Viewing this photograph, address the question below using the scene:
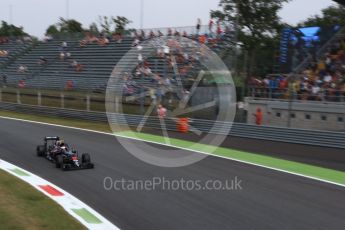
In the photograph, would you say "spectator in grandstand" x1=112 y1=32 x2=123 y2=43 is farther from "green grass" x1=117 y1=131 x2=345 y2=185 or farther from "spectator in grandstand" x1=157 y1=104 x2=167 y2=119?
"green grass" x1=117 y1=131 x2=345 y2=185

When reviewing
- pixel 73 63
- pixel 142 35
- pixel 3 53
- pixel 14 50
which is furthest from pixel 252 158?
pixel 3 53

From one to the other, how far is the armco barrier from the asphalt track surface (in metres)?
4.52

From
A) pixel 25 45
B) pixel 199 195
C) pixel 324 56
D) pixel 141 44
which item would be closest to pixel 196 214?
pixel 199 195

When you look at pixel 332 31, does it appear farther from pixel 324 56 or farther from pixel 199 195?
pixel 199 195

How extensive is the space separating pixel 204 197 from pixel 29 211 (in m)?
2.70

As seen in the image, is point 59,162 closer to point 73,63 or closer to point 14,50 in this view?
point 73,63

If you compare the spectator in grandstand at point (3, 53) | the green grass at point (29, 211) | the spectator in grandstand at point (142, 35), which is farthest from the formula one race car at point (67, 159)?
the spectator in grandstand at point (3, 53)

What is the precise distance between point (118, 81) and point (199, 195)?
49.5ft

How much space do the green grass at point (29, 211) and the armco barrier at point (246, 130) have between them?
9.46 metres

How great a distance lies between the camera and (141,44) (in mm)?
25625

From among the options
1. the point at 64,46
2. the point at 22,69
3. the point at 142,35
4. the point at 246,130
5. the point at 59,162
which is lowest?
the point at 59,162

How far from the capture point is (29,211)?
645 centimetres

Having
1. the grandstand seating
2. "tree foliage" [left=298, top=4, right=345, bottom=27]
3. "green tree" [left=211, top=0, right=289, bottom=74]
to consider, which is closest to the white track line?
the grandstand seating

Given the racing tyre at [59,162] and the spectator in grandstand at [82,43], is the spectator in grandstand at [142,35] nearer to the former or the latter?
the spectator in grandstand at [82,43]
